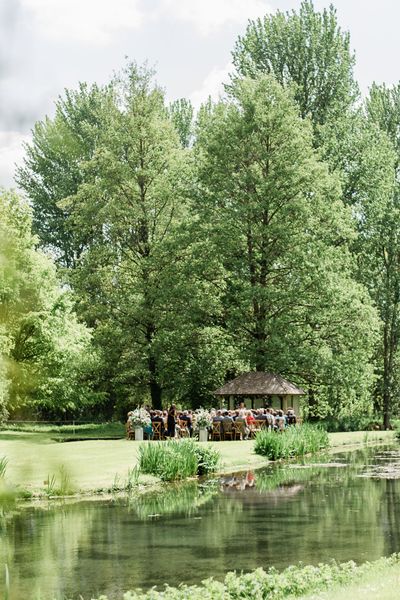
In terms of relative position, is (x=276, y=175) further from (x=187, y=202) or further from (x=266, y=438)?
(x=266, y=438)

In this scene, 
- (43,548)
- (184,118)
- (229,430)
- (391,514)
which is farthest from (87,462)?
(184,118)

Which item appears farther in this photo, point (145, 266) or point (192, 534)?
point (145, 266)

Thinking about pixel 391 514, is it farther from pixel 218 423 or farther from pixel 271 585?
pixel 218 423

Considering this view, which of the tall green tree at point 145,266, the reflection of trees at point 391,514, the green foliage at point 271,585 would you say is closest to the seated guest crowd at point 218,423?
the tall green tree at point 145,266

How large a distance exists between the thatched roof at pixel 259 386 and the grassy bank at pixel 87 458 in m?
3.33

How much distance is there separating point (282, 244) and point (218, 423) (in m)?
13.3

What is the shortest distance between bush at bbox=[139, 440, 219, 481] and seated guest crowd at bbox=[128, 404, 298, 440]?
9.47m

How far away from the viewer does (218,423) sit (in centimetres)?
4003

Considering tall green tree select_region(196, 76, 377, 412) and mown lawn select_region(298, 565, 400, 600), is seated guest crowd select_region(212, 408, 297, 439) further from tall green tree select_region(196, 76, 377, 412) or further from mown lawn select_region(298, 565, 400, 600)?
mown lawn select_region(298, 565, 400, 600)

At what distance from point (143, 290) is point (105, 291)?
3148 millimetres

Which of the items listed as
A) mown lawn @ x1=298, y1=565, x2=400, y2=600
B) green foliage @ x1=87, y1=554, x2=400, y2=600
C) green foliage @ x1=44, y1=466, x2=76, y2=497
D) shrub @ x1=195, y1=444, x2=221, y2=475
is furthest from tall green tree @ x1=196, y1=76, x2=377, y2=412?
green foliage @ x1=44, y1=466, x2=76, y2=497

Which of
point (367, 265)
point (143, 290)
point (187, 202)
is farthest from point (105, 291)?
point (367, 265)

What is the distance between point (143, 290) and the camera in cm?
5253

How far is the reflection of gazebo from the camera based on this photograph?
44000 millimetres
